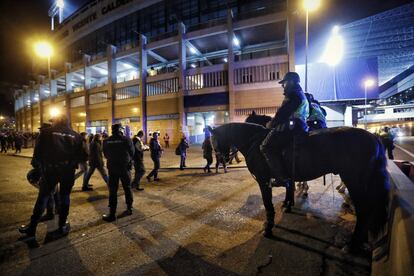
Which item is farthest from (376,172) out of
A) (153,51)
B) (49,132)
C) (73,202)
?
(153,51)

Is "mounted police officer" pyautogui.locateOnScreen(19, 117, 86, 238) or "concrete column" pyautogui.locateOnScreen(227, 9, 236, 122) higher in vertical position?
"concrete column" pyautogui.locateOnScreen(227, 9, 236, 122)

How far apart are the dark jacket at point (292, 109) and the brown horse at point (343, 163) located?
0.38m

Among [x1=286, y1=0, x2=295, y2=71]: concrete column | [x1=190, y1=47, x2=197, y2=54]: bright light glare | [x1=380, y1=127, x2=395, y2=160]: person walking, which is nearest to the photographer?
[x1=380, y1=127, x2=395, y2=160]: person walking

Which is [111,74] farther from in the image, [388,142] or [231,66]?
[388,142]

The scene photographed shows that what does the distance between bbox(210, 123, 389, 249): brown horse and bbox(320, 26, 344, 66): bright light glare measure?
19.2 meters

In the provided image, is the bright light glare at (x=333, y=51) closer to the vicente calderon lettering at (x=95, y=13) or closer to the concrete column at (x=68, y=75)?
the vicente calderon lettering at (x=95, y=13)

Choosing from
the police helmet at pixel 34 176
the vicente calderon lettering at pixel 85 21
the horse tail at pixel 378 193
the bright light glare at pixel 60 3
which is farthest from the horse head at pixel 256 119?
the bright light glare at pixel 60 3

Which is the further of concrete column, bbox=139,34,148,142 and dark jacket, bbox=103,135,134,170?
concrete column, bbox=139,34,148,142

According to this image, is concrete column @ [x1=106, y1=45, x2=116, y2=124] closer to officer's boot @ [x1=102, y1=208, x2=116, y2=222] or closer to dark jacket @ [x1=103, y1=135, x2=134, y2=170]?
dark jacket @ [x1=103, y1=135, x2=134, y2=170]

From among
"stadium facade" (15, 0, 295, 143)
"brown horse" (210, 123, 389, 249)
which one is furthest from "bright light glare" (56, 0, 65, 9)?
"brown horse" (210, 123, 389, 249)

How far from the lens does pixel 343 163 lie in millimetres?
3227

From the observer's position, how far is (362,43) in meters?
20.2

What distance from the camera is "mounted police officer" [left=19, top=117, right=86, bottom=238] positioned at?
11.7 feet

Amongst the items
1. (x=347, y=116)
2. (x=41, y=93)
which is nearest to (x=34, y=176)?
(x=347, y=116)
